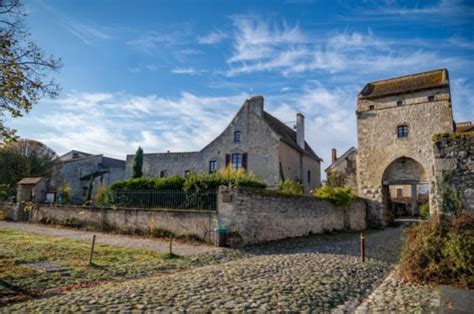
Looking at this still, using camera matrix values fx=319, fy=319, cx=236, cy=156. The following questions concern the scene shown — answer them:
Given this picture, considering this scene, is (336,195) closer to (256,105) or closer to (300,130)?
(256,105)

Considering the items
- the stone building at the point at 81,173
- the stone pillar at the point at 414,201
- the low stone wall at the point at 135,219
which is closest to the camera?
the low stone wall at the point at 135,219

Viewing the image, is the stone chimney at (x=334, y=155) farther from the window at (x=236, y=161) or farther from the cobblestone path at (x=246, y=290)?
the cobblestone path at (x=246, y=290)

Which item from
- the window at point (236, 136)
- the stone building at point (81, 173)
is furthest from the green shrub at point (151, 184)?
the stone building at point (81, 173)

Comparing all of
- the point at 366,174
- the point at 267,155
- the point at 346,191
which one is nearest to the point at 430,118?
the point at 366,174

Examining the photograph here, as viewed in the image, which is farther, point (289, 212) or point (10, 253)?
point (289, 212)

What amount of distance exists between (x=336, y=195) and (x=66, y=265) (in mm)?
14692

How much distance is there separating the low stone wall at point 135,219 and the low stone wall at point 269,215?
0.78 metres

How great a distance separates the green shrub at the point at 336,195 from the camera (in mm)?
18016

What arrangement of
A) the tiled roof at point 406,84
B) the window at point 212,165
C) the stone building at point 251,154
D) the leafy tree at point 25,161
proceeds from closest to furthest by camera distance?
the tiled roof at point 406,84 < the stone building at point 251,154 < the window at point 212,165 < the leafy tree at point 25,161

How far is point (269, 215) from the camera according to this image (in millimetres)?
12680

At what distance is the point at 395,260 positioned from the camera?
9.32 m

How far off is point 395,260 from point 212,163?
57.6 ft

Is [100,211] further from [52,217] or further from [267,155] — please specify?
[267,155]

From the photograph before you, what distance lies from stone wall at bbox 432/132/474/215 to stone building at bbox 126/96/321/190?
15429 millimetres
